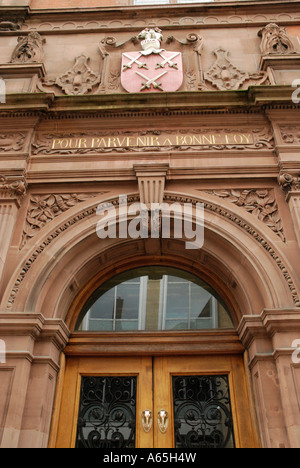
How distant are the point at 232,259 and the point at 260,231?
644 millimetres

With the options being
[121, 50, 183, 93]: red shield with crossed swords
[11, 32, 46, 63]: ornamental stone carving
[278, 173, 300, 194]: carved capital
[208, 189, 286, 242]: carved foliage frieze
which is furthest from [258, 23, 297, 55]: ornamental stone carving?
[11, 32, 46, 63]: ornamental stone carving

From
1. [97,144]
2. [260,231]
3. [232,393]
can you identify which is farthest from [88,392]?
[97,144]

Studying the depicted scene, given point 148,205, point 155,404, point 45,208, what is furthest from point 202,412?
point 45,208

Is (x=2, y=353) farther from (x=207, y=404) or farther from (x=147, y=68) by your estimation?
(x=147, y=68)

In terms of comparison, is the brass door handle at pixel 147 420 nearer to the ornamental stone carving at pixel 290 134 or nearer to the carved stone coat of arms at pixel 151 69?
the ornamental stone carving at pixel 290 134

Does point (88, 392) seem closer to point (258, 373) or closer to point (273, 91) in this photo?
point (258, 373)

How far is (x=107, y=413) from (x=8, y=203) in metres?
3.76

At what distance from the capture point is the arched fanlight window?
21.1 feet

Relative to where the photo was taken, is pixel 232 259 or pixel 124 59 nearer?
pixel 232 259

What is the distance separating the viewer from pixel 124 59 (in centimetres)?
846

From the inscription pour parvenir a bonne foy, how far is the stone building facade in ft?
0.10

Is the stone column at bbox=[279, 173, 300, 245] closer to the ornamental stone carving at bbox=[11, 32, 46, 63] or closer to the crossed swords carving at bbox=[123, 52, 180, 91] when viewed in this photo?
the crossed swords carving at bbox=[123, 52, 180, 91]

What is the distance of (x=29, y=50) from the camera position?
27.9 ft

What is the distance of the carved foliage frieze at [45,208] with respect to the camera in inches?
254
